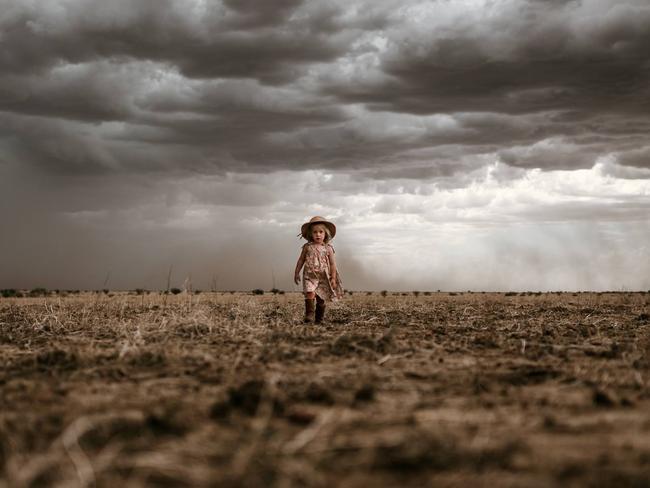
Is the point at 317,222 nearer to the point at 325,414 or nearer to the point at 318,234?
the point at 318,234

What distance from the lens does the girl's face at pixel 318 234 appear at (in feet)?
41.3

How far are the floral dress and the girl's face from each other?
0.10 m

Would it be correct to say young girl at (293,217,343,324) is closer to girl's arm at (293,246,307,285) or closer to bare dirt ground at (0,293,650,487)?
girl's arm at (293,246,307,285)

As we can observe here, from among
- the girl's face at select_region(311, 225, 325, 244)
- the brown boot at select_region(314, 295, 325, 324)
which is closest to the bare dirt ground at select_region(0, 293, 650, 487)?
the brown boot at select_region(314, 295, 325, 324)

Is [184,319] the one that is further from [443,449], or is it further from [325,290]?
[443,449]

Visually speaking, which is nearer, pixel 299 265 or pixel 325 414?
pixel 325 414

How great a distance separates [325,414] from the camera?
13.0 ft

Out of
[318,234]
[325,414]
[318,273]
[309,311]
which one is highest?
[318,234]

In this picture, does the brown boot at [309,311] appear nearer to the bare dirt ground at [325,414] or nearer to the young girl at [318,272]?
the young girl at [318,272]

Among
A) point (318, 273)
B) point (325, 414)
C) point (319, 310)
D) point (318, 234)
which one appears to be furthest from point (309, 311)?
point (325, 414)

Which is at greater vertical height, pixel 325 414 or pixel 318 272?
pixel 318 272

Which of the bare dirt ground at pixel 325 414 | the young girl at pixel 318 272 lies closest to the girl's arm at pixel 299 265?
the young girl at pixel 318 272

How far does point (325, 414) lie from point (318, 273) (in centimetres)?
851

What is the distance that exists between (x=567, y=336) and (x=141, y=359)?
6.12 m
